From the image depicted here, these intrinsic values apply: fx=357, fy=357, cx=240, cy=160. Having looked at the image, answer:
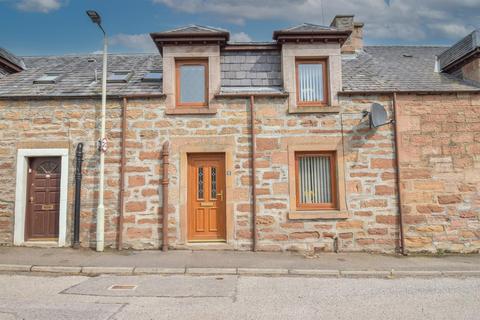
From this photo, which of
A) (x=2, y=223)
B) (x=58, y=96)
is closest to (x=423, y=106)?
(x=58, y=96)

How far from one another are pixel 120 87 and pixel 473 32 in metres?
10.1

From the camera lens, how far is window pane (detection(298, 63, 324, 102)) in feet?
31.5

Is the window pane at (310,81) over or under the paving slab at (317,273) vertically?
over

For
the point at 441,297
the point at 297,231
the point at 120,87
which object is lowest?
the point at 441,297

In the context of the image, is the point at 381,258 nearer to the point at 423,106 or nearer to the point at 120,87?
the point at 423,106

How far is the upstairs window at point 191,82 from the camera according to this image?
9.52 m

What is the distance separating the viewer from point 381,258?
8.47 metres

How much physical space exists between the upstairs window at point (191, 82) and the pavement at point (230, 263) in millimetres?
3908

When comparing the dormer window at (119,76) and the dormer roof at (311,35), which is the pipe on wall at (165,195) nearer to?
the dormer window at (119,76)

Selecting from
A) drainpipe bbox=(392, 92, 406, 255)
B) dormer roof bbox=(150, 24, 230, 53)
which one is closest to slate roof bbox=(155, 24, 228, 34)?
dormer roof bbox=(150, 24, 230, 53)

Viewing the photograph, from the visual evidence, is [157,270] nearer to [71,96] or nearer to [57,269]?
[57,269]

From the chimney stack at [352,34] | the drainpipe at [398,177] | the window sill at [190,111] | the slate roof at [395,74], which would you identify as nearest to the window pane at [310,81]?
the slate roof at [395,74]

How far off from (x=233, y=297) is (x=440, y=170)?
21.8 ft

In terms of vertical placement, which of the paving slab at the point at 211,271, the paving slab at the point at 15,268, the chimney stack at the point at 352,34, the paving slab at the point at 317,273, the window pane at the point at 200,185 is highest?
the chimney stack at the point at 352,34
